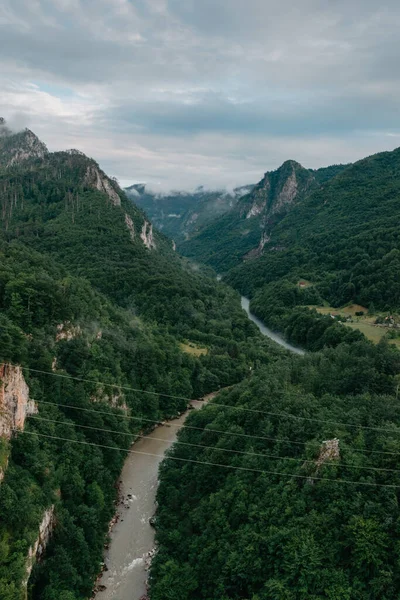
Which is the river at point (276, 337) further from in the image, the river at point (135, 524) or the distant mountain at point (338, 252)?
the river at point (135, 524)

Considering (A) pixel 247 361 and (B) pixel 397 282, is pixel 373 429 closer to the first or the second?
(A) pixel 247 361

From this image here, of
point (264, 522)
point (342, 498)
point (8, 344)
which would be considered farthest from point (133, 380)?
point (342, 498)

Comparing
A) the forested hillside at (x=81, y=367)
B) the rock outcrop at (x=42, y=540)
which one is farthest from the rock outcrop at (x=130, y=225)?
the rock outcrop at (x=42, y=540)

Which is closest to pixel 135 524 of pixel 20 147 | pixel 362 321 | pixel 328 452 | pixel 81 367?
pixel 81 367

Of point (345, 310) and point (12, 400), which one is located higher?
point (12, 400)

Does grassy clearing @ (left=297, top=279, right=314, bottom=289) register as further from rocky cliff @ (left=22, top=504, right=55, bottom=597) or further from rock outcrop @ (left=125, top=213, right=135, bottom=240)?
rocky cliff @ (left=22, top=504, right=55, bottom=597)

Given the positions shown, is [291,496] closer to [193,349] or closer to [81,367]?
[81,367]
